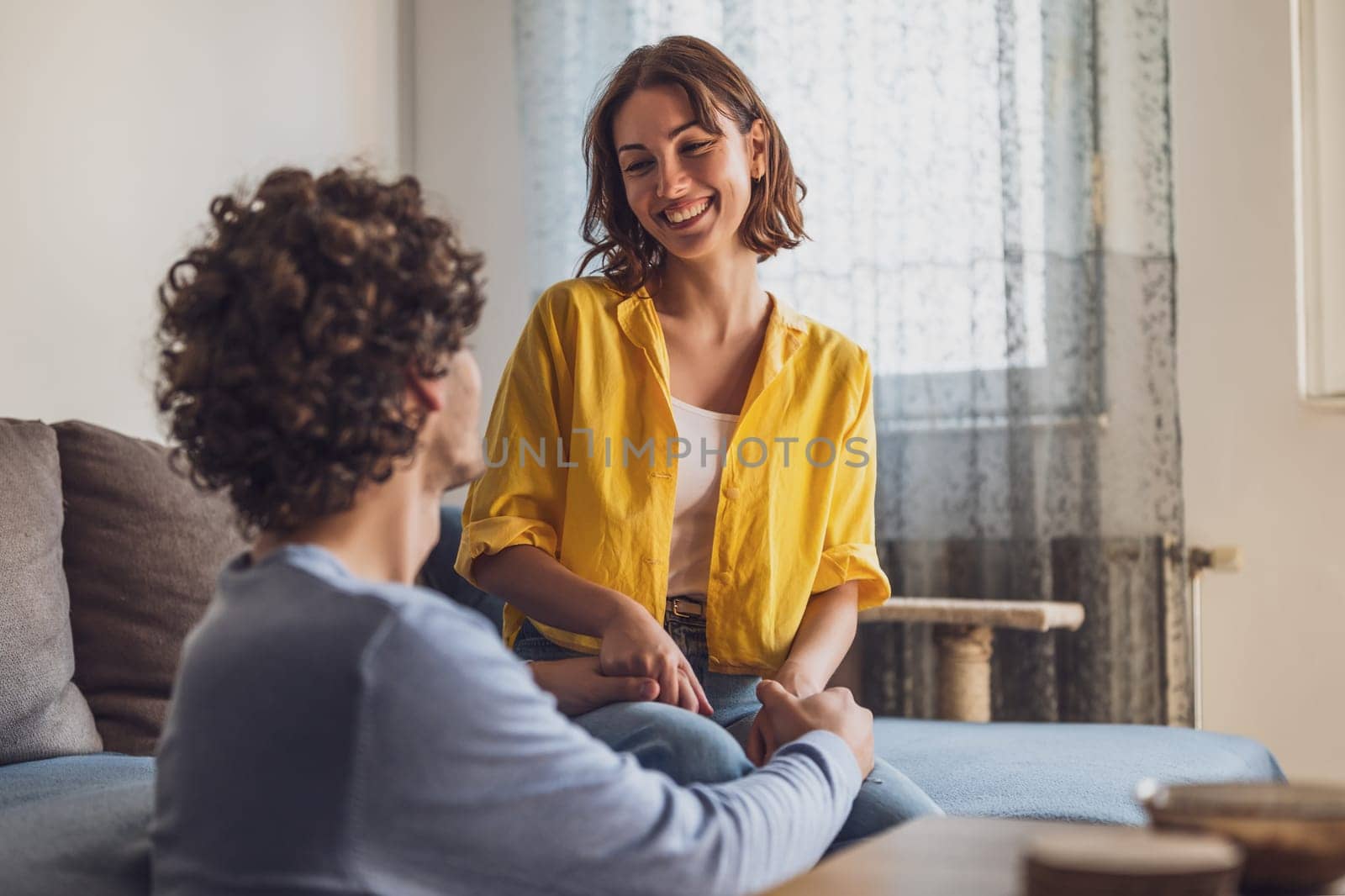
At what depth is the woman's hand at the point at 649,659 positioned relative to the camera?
1353 mm

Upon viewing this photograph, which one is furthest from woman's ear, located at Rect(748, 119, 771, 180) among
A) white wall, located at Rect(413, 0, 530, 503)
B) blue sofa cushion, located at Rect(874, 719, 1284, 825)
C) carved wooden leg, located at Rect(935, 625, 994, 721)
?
white wall, located at Rect(413, 0, 530, 503)

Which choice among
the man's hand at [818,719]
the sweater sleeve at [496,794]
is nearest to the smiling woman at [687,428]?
the man's hand at [818,719]

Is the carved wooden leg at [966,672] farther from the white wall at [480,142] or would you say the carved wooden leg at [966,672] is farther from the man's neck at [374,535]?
the man's neck at [374,535]

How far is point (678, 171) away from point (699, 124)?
7 cm

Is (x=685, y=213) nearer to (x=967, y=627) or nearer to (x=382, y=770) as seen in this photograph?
(x=382, y=770)

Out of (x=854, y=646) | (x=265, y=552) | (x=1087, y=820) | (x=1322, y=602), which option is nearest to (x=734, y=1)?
(x=854, y=646)

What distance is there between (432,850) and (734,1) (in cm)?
277

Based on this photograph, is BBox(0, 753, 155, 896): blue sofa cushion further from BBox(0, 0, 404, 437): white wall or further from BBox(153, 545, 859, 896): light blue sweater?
BBox(0, 0, 404, 437): white wall

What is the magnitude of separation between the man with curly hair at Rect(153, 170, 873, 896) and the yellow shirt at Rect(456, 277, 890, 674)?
0.53 m

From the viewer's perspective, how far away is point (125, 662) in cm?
196

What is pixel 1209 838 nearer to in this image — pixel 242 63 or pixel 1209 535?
pixel 1209 535

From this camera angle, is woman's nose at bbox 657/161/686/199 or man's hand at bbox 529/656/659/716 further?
woman's nose at bbox 657/161/686/199

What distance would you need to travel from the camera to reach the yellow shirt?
154 centimetres

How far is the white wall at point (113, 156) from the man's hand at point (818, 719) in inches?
48.4
